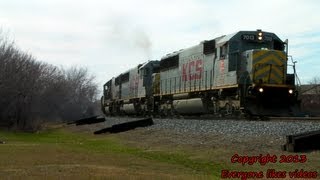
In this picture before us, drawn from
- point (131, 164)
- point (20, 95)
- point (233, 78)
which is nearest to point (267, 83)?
point (233, 78)

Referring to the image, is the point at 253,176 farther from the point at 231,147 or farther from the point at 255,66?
the point at 255,66

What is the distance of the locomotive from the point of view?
23.4 m

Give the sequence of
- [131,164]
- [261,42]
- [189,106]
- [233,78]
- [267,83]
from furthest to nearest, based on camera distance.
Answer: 1. [189,106]
2. [261,42]
3. [233,78]
4. [267,83]
5. [131,164]

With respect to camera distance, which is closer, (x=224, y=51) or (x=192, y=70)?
(x=224, y=51)

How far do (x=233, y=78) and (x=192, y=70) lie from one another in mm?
5930

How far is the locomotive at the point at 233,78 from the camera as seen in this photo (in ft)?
76.8

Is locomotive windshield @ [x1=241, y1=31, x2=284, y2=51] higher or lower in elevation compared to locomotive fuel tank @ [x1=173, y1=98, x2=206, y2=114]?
higher

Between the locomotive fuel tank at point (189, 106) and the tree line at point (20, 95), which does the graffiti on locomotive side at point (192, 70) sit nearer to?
the locomotive fuel tank at point (189, 106)

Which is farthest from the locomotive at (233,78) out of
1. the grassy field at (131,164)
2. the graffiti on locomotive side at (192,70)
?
the grassy field at (131,164)

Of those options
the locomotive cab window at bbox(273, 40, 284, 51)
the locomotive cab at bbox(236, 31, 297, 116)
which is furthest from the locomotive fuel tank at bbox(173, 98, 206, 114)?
the locomotive cab window at bbox(273, 40, 284, 51)

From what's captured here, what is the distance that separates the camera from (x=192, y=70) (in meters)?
Answer: 30.1

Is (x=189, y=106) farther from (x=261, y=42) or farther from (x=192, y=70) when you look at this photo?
(x=261, y=42)

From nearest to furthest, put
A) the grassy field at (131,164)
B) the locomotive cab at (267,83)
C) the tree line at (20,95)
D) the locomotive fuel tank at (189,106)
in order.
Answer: the grassy field at (131,164) < the locomotive cab at (267,83) < the locomotive fuel tank at (189,106) < the tree line at (20,95)

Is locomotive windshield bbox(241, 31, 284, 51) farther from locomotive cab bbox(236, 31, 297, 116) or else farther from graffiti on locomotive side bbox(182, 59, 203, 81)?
graffiti on locomotive side bbox(182, 59, 203, 81)
